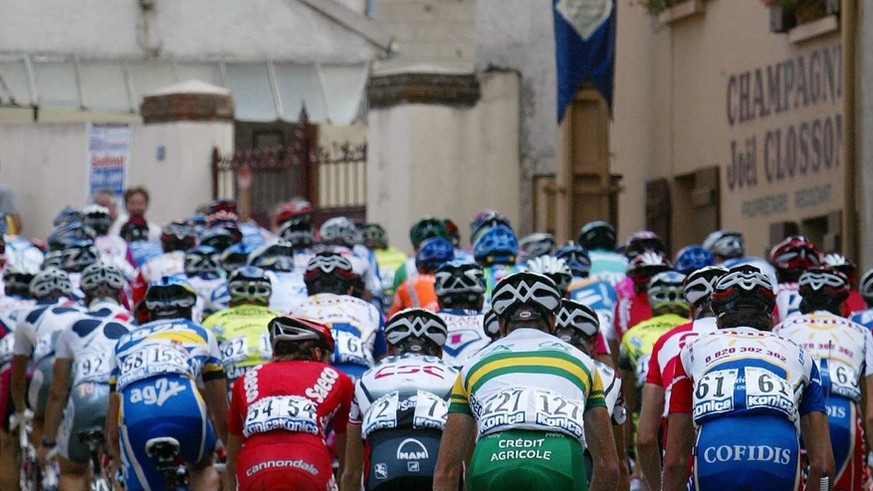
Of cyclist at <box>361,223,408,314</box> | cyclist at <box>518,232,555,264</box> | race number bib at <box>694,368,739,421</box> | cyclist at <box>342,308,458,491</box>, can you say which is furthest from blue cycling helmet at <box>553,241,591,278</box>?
race number bib at <box>694,368,739,421</box>

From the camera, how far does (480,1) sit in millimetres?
34500

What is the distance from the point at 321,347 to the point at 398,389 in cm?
80

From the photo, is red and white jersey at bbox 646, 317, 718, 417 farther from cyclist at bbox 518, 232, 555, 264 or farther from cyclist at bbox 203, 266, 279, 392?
cyclist at bbox 518, 232, 555, 264

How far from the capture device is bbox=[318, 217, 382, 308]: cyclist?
20736mm

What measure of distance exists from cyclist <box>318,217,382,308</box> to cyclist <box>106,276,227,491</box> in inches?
189

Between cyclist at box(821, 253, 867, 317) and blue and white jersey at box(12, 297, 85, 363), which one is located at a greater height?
cyclist at box(821, 253, 867, 317)

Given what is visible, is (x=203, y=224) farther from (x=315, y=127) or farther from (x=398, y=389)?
(x=315, y=127)

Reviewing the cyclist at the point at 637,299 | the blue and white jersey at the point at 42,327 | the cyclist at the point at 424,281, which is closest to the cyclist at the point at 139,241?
the blue and white jersey at the point at 42,327

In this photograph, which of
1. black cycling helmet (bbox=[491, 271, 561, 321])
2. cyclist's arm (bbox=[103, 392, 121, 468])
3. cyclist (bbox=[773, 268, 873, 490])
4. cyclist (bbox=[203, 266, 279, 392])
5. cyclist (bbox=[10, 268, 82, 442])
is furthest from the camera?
cyclist (bbox=[10, 268, 82, 442])

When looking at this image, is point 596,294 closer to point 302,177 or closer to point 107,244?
point 107,244

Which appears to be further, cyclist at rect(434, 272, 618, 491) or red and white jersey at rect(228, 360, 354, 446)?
red and white jersey at rect(228, 360, 354, 446)

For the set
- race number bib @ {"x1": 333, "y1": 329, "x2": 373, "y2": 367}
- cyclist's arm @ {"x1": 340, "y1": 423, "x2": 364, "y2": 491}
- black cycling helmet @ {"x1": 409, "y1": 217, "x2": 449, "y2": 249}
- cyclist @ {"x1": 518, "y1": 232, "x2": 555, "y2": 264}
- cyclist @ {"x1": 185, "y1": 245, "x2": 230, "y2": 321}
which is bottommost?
cyclist's arm @ {"x1": 340, "y1": 423, "x2": 364, "y2": 491}

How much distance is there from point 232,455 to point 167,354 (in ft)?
4.86

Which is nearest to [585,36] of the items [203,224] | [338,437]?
[203,224]
